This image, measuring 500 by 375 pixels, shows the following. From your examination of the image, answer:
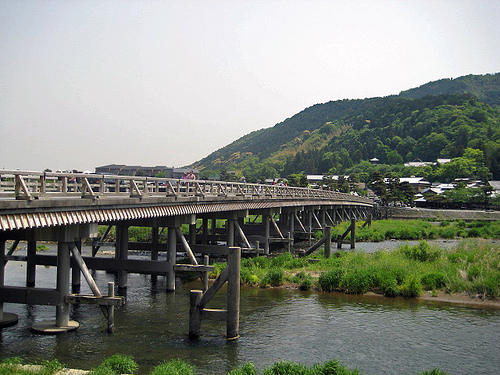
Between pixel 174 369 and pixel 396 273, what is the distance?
17428mm

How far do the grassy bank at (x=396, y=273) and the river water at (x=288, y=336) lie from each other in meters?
1.25

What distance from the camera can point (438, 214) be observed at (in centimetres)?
9744

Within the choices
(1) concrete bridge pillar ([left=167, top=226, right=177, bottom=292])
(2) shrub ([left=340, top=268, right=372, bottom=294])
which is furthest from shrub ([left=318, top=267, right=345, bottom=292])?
(1) concrete bridge pillar ([left=167, top=226, right=177, bottom=292])

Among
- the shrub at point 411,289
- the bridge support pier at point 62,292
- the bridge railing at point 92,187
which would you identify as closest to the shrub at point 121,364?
the bridge support pier at point 62,292

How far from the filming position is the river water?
16.8 metres

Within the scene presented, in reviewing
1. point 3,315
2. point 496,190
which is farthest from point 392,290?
point 496,190

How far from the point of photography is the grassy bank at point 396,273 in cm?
2706

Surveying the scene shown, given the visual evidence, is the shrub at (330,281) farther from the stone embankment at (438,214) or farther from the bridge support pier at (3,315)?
the stone embankment at (438,214)

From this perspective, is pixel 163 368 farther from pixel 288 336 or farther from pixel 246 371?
pixel 288 336

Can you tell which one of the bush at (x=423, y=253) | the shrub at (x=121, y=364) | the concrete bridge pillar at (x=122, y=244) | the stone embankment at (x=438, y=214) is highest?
the concrete bridge pillar at (x=122, y=244)

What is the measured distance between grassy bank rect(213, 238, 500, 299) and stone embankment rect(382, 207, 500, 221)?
64203mm

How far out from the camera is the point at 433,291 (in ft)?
88.9

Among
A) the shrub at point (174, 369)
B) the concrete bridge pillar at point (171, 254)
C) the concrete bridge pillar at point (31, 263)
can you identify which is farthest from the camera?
the concrete bridge pillar at point (171, 254)

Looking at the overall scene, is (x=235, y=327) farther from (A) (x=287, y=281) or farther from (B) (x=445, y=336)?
(A) (x=287, y=281)
